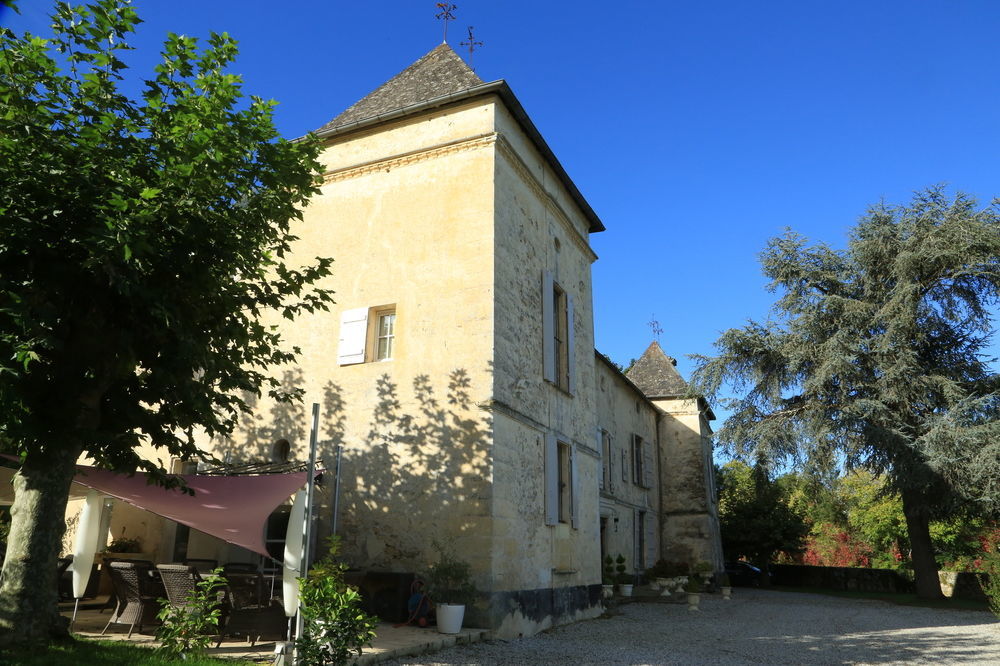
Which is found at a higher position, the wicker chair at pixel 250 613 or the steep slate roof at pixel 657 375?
the steep slate roof at pixel 657 375

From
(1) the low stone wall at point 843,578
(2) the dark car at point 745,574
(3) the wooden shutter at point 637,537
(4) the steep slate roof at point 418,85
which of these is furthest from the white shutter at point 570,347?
(2) the dark car at point 745,574

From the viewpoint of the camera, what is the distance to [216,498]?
772 cm

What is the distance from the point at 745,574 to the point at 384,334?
23.6 metres

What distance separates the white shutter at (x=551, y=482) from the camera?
35.3 feet

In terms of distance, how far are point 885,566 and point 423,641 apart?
1171 inches

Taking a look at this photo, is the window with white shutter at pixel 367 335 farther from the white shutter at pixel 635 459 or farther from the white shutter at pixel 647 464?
the white shutter at pixel 647 464

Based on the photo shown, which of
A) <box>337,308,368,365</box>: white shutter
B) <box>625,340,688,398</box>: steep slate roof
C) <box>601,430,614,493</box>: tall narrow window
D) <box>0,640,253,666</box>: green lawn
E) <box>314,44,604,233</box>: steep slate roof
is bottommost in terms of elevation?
<box>0,640,253,666</box>: green lawn

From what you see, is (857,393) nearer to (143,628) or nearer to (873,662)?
(873,662)

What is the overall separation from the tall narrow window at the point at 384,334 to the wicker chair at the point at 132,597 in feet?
14.1

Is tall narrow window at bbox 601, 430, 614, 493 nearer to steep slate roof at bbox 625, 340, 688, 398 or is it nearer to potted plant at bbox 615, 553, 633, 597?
potted plant at bbox 615, 553, 633, 597

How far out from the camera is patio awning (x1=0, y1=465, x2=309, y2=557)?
272 inches

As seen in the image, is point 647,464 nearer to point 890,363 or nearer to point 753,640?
point 890,363

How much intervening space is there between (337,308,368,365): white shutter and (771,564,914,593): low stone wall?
924 inches

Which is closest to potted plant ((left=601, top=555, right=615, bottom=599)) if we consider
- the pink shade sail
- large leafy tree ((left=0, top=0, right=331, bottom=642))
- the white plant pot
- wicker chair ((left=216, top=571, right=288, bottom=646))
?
the white plant pot
